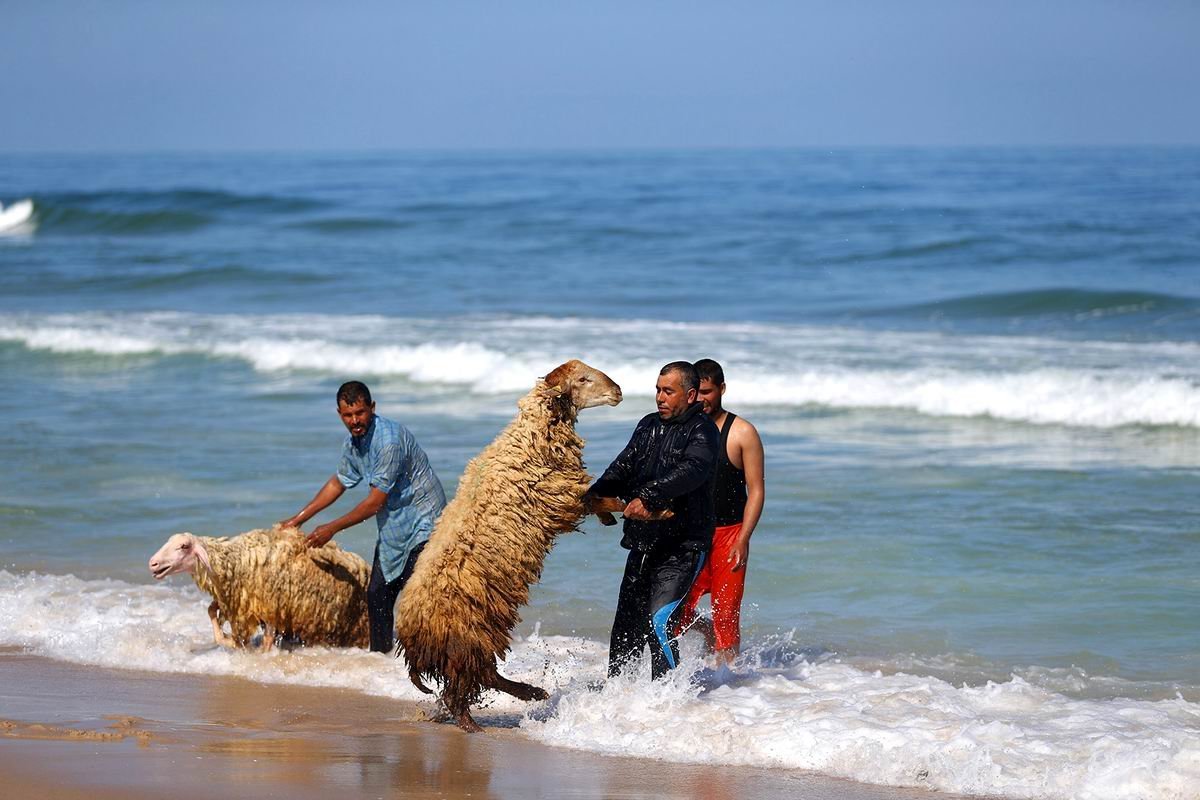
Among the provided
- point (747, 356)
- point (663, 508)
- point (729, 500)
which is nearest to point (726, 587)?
point (729, 500)

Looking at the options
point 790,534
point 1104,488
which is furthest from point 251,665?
point 1104,488

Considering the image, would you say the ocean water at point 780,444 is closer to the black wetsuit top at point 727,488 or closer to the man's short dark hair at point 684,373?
the black wetsuit top at point 727,488

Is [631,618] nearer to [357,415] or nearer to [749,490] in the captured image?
[749,490]

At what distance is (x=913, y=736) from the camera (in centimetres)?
636

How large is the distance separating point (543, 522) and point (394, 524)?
1303 millimetres

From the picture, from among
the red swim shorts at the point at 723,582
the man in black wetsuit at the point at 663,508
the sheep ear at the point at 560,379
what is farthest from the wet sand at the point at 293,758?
the sheep ear at the point at 560,379

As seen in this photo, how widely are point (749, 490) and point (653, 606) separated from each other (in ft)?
2.77

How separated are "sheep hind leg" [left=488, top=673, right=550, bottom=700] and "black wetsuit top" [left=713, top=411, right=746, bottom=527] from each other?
1.27m

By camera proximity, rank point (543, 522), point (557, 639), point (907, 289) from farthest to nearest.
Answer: point (907, 289)
point (557, 639)
point (543, 522)

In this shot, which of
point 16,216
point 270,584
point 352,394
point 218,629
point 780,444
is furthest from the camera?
point 16,216

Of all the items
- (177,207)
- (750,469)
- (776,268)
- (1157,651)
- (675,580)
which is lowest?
(1157,651)

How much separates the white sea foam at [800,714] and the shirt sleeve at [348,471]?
1.06m

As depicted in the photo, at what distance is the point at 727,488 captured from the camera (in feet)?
23.2

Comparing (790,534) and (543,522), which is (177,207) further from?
(543,522)
